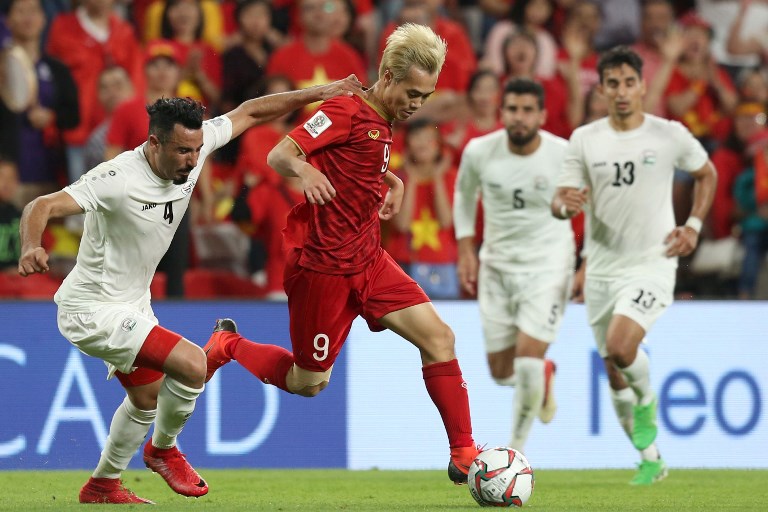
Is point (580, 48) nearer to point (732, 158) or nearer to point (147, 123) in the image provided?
point (732, 158)

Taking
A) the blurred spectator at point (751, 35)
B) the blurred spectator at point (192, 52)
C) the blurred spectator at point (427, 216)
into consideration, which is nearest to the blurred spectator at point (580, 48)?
the blurred spectator at point (751, 35)

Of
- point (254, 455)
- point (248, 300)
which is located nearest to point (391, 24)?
point (248, 300)

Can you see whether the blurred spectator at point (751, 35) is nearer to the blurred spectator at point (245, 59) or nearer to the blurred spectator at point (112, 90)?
the blurred spectator at point (245, 59)

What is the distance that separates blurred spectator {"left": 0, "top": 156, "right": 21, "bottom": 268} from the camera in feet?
34.6

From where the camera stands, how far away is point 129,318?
6715 mm

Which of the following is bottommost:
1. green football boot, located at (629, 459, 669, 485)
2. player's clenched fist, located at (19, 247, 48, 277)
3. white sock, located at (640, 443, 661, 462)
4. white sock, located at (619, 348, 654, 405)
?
green football boot, located at (629, 459, 669, 485)

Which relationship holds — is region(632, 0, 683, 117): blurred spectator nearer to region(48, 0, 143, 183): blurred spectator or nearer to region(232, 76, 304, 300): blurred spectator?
region(232, 76, 304, 300): blurred spectator

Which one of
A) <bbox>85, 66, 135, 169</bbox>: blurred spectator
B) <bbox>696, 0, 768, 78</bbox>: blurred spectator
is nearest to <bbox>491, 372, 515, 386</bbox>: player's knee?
<bbox>85, 66, 135, 169</bbox>: blurred spectator

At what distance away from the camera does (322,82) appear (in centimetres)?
1182

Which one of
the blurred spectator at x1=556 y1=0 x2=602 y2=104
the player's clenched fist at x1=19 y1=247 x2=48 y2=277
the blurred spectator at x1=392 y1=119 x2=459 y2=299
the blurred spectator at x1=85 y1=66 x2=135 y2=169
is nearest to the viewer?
the player's clenched fist at x1=19 y1=247 x2=48 y2=277

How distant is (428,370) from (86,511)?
176 cm

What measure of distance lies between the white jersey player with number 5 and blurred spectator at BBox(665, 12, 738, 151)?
4.14m

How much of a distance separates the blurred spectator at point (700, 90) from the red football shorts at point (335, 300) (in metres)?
6.72

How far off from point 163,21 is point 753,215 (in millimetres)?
5466
